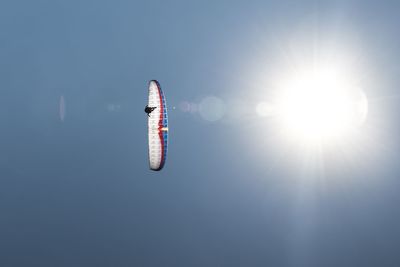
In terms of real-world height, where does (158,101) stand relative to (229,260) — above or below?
above

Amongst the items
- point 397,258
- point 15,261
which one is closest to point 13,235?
point 15,261

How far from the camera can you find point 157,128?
38.3 metres

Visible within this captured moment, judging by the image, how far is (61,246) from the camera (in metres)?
189

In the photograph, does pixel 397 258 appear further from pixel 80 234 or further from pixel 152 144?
pixel 152 144

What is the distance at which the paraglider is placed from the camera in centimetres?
3778

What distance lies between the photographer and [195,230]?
200 m

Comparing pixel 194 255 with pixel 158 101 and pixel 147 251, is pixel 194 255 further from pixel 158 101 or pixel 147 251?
pixel 158 101

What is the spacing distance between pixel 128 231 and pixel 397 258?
115411 millimetres

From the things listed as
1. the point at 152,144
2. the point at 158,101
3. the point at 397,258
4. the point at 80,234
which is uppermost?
the point at 158,101

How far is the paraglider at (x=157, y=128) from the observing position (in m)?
37.8

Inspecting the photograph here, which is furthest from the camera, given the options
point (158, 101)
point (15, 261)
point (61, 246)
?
point (61, 246)

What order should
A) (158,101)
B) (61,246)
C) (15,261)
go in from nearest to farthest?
1. (158,101)
2. (15,261)
3. (61,246)

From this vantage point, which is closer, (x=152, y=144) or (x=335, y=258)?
(x=152, y=144)

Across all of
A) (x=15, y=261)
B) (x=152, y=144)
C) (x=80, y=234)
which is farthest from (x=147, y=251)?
(x=152, y=144)
